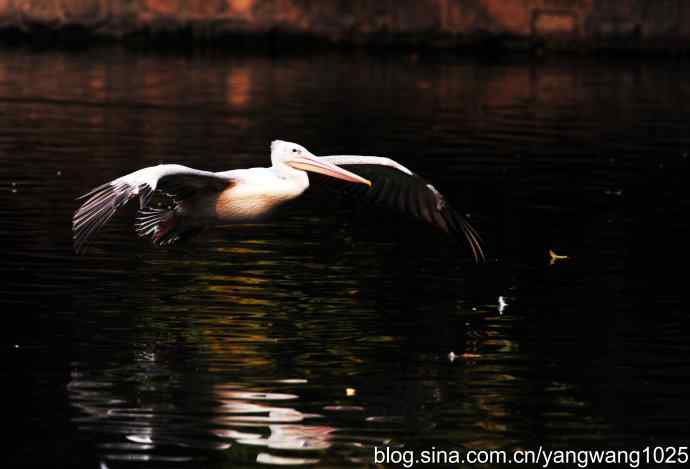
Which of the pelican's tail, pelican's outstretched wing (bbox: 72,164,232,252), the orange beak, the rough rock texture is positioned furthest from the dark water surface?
the rough rock texture

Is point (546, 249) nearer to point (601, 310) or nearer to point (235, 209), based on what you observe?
point (601, 310)

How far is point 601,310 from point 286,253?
263cm

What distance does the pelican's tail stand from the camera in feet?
34.4

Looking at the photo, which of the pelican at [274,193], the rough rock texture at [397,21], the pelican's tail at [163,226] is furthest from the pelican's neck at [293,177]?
the rough rock texture at [397,21]

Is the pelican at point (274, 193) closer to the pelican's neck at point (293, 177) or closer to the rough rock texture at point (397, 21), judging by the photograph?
the pelican's neck at point (293, 177)

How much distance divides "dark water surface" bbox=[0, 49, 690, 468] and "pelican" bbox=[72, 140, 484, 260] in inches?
16.2

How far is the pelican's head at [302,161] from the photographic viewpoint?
33.8 feet

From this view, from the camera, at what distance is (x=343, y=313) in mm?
9969

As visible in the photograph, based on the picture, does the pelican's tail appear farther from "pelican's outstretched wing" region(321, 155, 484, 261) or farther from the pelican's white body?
"pelican's outstretched wing" region(321, 155, 484, 261)

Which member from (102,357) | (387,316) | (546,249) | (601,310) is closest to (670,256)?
(546,249)

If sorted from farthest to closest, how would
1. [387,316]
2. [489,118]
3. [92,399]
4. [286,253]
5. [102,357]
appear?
[489,118], [286,253], [387,316], [102,357], [92,399]

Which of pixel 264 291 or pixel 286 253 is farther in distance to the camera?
pixel 286 253

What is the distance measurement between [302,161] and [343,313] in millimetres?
976

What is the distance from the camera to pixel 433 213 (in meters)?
10.6
